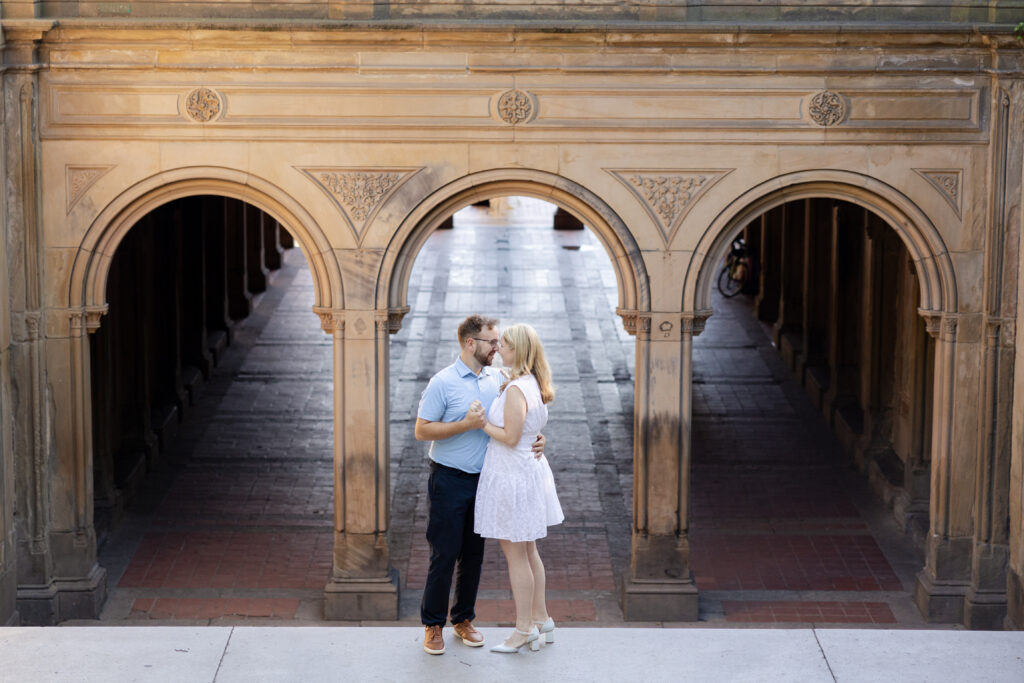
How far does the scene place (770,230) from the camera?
72.5ft

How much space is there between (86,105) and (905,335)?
8.34 m

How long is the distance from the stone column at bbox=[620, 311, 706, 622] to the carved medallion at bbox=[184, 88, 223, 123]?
11.9ft

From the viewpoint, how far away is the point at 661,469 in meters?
12.1

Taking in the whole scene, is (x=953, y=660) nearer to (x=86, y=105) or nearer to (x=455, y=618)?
(x=455, y=618)

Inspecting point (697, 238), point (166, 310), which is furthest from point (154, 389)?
point (697, 238)

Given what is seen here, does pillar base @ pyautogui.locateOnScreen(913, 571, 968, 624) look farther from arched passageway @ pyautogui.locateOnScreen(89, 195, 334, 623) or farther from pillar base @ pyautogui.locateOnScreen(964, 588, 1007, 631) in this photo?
arched passageway @ pyautogui.locateOnScreen(89, 195, 334, 623)

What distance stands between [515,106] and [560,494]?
5035 mm

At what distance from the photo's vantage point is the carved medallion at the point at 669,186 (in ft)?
38.7

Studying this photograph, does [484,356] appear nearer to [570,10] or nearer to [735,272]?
[570,10]

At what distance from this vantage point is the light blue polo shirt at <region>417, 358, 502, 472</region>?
7609 millimetres

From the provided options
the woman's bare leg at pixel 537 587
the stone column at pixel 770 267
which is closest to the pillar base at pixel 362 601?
the woman's bare leg at pixel 537 587

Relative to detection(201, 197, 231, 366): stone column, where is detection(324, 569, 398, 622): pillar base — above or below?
below

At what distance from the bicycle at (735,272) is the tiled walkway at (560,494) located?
0.68 metres

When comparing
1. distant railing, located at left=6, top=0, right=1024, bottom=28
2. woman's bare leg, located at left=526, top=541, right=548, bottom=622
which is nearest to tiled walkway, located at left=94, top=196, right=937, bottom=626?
woman's bare leg, located at left=526, top=541, right=548, bottom=622
